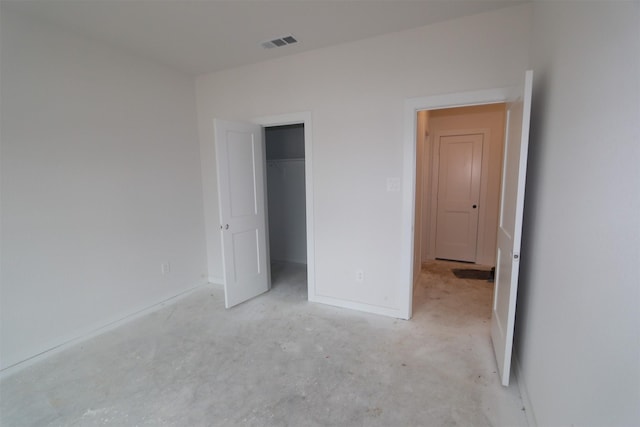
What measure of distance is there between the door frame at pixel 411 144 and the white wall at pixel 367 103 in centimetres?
5

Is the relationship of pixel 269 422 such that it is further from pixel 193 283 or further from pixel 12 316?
pixel 193 283

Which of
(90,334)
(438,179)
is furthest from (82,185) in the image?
(438,179)

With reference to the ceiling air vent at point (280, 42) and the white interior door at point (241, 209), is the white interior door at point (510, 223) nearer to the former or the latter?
the ceiling air vent at point (280, 42)

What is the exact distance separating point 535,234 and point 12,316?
3838mm

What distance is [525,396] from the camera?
5.70 feet

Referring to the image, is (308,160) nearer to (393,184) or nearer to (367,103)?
(367,103)

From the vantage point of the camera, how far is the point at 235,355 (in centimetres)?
229

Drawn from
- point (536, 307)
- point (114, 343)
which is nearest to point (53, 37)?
point (114, 343)

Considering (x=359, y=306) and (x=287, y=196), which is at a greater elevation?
(x=287, y=196)

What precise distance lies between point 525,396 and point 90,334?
11.6 feet

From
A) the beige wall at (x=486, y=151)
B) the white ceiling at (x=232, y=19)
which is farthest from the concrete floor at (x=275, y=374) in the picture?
the white ceiling at (x=232, y=19)

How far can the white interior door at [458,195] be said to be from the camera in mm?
4449

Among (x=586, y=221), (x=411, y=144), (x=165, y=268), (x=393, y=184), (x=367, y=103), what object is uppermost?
(x=367, y=103)

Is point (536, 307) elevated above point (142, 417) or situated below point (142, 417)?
above
